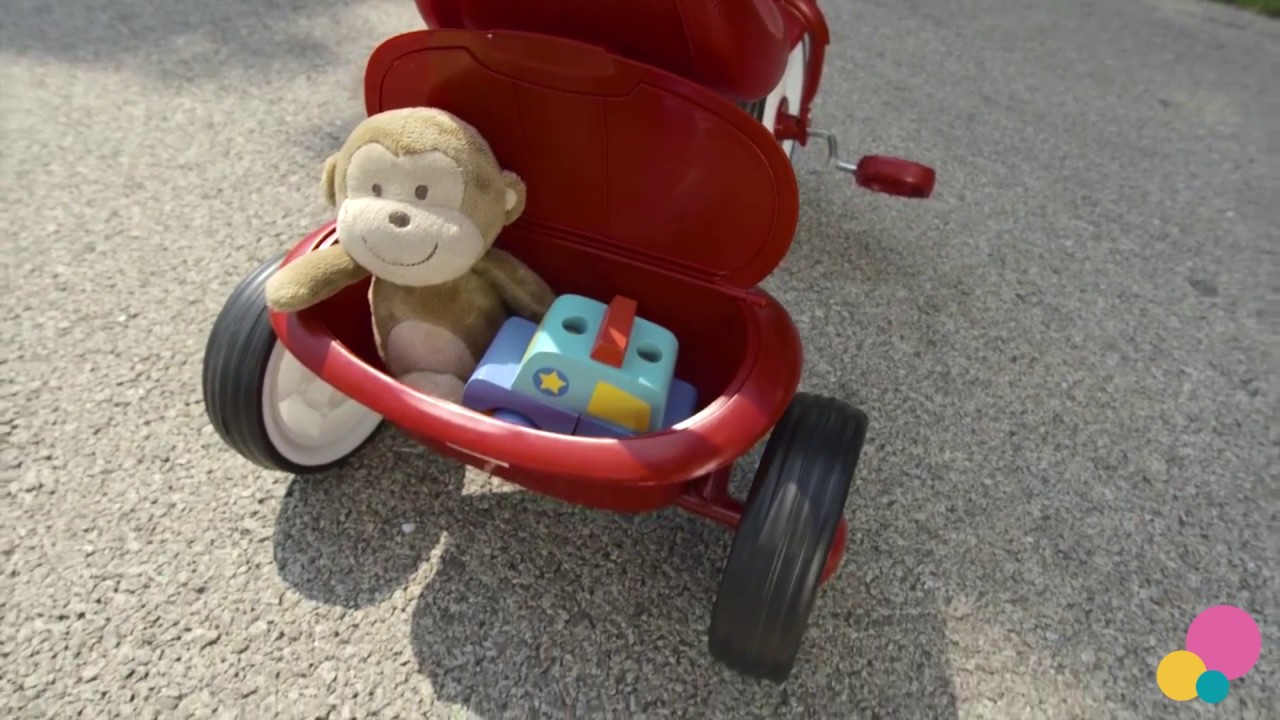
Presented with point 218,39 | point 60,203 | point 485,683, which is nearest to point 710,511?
point 485,683

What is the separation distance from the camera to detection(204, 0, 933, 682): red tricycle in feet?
1.88

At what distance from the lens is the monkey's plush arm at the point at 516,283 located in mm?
705

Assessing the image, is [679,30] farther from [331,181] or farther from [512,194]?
[331,181]

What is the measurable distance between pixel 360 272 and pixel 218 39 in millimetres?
993

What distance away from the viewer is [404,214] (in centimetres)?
61

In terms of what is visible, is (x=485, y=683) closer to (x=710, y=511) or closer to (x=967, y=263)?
(x=710, y=511)

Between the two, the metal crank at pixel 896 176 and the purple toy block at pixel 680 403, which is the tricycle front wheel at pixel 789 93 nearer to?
the metal crank at pixel 896 176

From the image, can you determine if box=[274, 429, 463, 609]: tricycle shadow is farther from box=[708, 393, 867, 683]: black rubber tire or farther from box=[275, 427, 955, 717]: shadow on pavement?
box=[708, 393, 867, 683]: black rubber tire

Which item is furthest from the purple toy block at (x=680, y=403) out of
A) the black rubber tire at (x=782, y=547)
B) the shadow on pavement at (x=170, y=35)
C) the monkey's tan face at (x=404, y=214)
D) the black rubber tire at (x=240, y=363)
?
the shadow on pavement at (x=170, y=35)

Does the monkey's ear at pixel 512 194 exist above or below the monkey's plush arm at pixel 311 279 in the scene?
above

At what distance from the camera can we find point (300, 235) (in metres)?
1.03

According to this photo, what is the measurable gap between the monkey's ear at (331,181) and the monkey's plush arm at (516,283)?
12cm

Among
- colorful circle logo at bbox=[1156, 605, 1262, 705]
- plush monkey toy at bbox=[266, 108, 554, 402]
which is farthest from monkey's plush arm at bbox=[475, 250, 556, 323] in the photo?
colorful circle logo at bbox=[1156, 605, 1262, 705]

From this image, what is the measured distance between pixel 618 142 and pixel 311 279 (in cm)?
25
